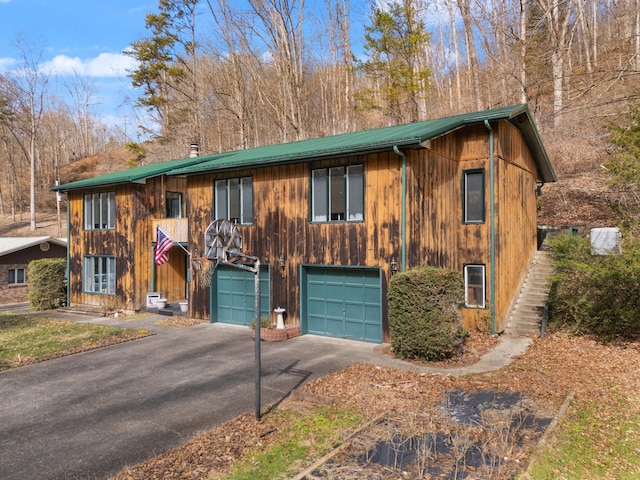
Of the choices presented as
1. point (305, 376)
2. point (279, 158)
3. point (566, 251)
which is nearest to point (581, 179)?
point (566, 251)

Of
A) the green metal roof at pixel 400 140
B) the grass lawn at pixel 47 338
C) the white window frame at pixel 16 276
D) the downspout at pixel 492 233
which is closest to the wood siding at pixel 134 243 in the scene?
the grass lawn at pixel 47 338

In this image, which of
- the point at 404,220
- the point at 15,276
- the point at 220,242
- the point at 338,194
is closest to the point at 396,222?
the point at 404,220

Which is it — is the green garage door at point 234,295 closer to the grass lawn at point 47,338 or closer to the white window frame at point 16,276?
the grass lawn at point 47,338

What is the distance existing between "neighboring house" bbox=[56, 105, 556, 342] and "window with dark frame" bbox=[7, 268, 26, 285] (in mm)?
14369

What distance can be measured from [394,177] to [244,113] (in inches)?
930

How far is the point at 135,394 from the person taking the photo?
9.02 metres

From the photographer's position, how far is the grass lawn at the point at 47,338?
12258 millimetres

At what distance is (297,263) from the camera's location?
14.4 meters

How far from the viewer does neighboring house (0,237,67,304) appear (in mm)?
24422

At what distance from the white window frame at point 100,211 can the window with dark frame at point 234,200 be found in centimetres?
718

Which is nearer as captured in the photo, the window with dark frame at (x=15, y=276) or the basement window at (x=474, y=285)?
the basement window at (x=474, y=285)

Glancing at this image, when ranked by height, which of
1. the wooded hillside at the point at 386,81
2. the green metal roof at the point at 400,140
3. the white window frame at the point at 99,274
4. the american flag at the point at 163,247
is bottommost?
the white window frame at the point at 99,274

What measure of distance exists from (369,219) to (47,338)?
11371mm

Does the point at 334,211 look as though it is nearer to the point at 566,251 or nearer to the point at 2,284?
the point at 566,251
